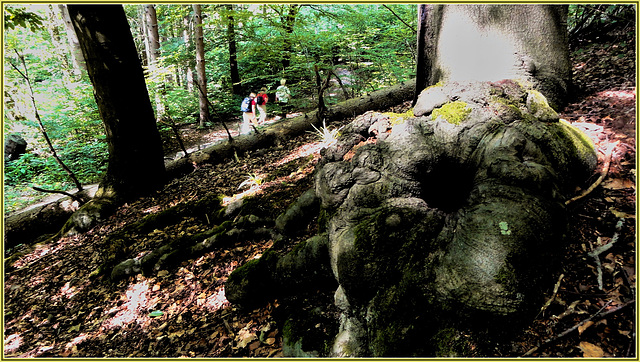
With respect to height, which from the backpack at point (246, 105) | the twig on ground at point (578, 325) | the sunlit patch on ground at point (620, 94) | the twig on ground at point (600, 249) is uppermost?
the sunlit patch on ground at point (620, 94)

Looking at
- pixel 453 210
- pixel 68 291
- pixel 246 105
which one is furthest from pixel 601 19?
pixel 68 291

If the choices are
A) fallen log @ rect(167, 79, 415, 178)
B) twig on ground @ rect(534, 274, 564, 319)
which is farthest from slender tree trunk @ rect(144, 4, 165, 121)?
twig on ground @ rect(534, 274, 564, 319)

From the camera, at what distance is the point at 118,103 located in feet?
19.6

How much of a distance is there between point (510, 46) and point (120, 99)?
20.8 feet

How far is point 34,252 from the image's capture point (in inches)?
221

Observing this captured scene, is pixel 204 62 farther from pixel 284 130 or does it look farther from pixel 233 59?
pixel 284 130

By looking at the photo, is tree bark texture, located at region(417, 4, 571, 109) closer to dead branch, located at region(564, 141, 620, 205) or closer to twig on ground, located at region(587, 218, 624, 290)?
dead branch, located at region(564, 141, 620, 205)

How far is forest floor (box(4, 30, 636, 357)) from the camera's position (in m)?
1.67

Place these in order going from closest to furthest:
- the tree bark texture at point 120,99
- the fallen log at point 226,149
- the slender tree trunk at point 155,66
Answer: the tree bark texture at point 120,99
the fallen log at point 226,149
the slender tree trunk at point 155,66

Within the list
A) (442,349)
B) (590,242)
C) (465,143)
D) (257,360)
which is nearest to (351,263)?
(442,349)

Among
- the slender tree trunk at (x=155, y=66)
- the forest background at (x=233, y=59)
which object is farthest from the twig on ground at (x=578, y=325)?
the slender tree trunk at (x=155, y=66)

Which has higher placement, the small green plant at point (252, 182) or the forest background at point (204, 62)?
the forest background at point (204, 62)

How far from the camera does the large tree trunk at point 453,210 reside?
168cm

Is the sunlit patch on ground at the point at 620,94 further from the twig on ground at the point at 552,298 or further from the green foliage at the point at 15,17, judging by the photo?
the green foliage at the point at 15,17
